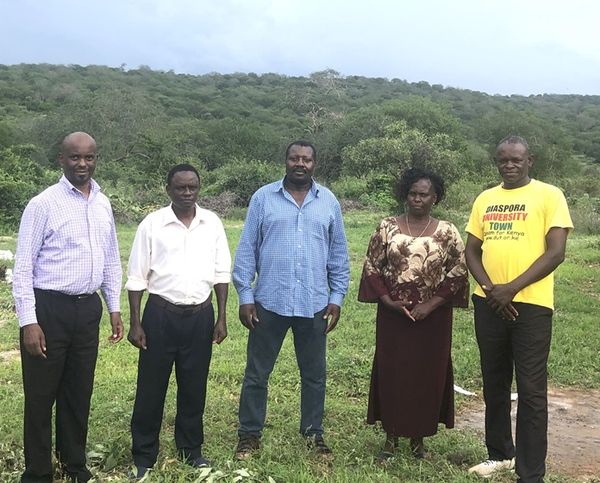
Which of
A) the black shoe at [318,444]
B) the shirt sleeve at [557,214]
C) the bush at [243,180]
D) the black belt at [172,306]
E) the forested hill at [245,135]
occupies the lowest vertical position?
the black shoe at [318,444]

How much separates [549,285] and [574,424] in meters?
1.73

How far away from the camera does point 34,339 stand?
2.73 meters

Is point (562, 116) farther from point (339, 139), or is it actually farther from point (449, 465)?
point (449, 465)

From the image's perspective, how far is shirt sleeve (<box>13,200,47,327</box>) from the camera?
2742 mm

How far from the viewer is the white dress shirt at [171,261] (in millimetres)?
3133

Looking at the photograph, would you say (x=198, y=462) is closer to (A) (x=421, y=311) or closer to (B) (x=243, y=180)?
(A) (x=421, y=311)

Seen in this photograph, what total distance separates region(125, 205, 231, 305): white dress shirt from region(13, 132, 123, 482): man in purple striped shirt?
16cm

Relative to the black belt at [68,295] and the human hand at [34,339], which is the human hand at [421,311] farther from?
the human hand at [34,339]

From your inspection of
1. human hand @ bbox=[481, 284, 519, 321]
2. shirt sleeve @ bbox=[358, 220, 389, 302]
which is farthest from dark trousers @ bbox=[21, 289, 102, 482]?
human hand @ bbox=[481, 284, 519, 321]

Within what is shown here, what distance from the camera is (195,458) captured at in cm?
333

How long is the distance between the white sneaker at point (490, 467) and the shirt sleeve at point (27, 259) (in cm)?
239

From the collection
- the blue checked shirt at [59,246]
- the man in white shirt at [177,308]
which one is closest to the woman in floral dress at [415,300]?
the man in white shirt at [177,308]

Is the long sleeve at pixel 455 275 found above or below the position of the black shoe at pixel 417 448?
above

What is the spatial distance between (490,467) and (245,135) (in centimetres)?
3147
